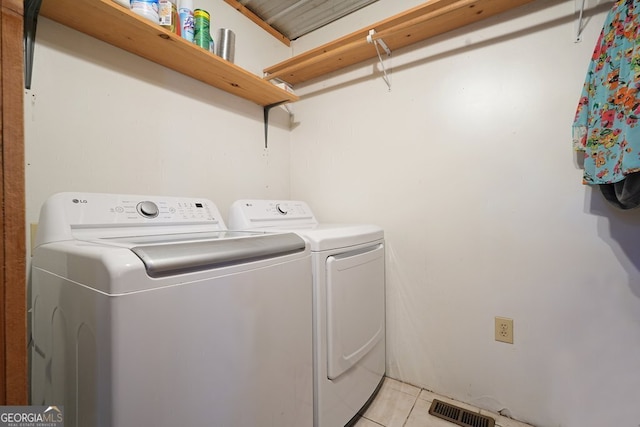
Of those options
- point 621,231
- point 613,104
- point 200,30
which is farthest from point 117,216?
point 621,231

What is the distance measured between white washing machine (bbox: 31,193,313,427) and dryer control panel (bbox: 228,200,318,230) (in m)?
0.45

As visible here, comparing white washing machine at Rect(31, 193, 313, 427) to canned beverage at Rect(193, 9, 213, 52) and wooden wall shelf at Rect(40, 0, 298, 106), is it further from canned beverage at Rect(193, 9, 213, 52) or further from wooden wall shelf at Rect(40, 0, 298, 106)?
canned beverage at Rect(193, 9, 213, 52)

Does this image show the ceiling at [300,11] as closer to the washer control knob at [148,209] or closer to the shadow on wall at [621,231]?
the washer control knob at [148,209]

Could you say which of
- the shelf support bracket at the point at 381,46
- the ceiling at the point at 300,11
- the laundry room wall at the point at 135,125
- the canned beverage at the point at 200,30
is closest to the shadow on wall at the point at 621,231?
the shelf support bracket at the point at 381,46

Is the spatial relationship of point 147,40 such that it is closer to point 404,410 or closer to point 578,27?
point 578,27

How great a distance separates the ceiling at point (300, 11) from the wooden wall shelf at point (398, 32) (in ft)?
0.94

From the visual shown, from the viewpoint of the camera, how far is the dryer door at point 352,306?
109cm

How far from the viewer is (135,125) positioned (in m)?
1.25

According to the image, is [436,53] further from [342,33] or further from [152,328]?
[152,328]

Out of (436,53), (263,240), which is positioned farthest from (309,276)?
(436,53)

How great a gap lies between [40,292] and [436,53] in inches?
77.7

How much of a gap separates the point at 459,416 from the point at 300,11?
2468mm

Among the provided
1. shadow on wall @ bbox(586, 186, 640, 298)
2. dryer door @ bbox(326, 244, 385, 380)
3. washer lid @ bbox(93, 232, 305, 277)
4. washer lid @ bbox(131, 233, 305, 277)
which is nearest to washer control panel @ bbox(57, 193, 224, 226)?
washer lid @ bbox(93, 232, 305, 277)

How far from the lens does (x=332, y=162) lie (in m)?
1.85
